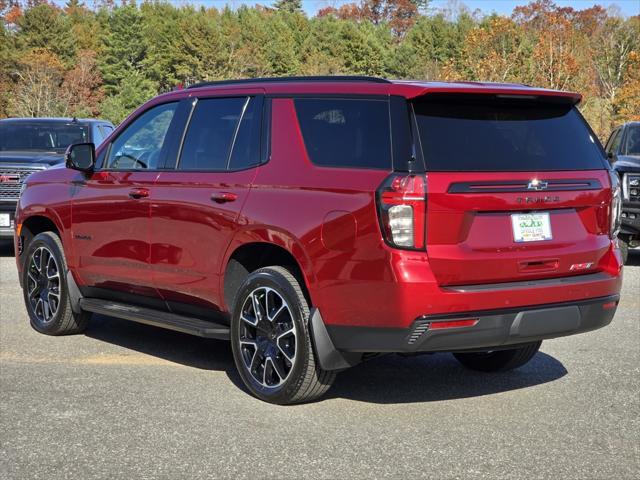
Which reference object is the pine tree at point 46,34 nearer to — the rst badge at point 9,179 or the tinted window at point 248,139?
the rst badge at point 9,179

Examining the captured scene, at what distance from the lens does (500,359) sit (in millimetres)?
6367

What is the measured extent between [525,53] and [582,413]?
43.6m

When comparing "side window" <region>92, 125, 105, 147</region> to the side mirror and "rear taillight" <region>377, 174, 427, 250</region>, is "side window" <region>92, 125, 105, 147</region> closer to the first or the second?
the side mirror

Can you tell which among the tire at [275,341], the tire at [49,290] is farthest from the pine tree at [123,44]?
the tire at [275,341]

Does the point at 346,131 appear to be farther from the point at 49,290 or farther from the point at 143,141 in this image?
the point at 49,290

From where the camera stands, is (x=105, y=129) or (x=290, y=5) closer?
(x=105, y=129)

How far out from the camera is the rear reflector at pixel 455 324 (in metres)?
4.84

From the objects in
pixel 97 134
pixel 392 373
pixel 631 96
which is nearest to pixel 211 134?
pixel 392 373

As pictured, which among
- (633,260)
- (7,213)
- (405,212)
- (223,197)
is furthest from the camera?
(633,260)

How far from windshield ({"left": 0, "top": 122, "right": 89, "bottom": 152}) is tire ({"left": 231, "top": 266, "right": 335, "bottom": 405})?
8973 mm

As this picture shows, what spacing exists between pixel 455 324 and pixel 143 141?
2943 mm

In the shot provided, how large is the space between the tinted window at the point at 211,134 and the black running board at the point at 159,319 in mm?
993

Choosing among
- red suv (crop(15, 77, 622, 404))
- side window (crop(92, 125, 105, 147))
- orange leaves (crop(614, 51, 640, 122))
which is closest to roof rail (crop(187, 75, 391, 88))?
red suv (crop(15, 77, 622, 404))

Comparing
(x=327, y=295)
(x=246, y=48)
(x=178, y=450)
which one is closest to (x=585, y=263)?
(x=327, y=295)
